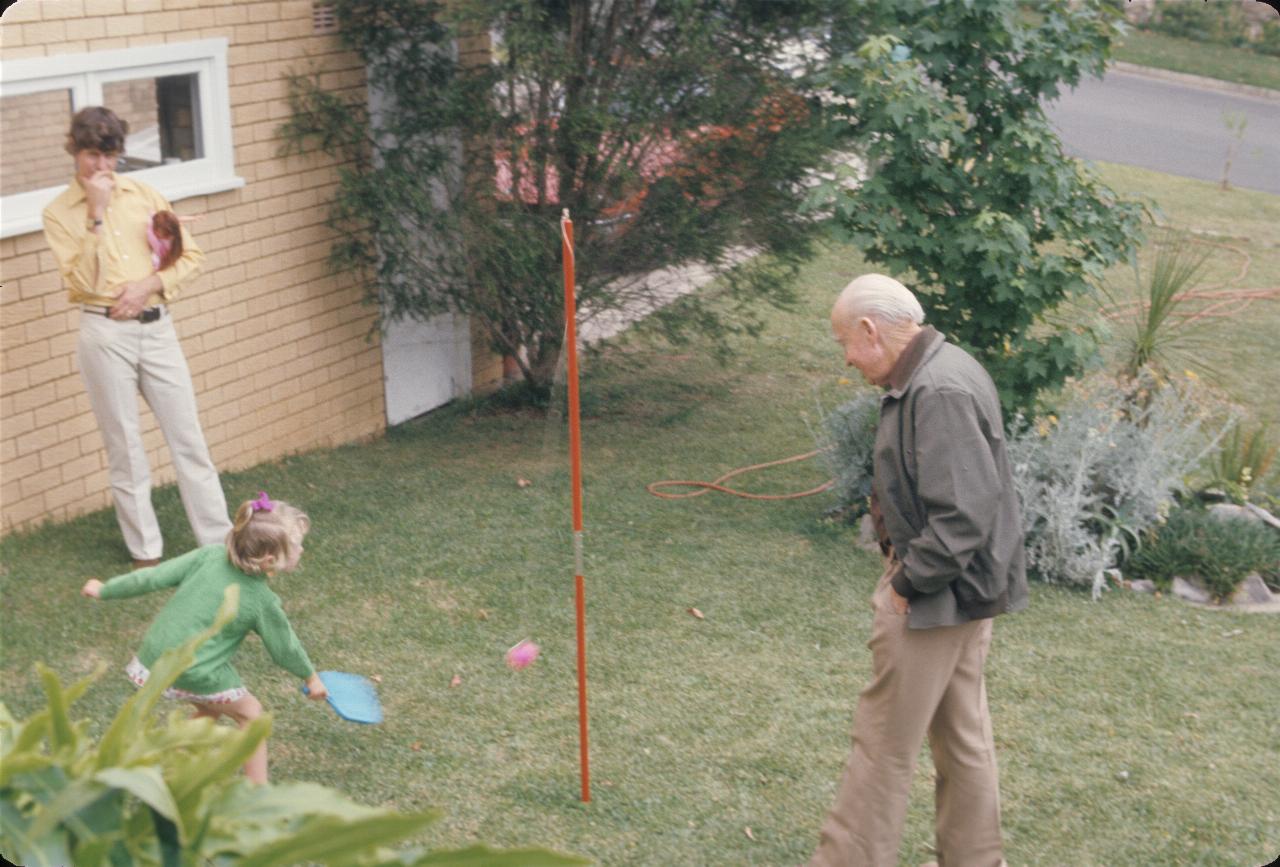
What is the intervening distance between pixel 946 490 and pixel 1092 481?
4029mm

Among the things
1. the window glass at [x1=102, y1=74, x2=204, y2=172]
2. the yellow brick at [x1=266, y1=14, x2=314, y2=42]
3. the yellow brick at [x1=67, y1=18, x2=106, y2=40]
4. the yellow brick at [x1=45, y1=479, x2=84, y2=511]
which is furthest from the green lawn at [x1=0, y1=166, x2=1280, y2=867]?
the yellow brick at [x1=266, y1=14, x2=314, y2=42]

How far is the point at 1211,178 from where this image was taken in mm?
18406

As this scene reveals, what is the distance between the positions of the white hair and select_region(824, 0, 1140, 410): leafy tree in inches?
126

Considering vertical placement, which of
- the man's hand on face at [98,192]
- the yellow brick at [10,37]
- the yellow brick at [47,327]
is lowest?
the yellow brick at [47,327]

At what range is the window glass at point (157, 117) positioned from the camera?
7.14m

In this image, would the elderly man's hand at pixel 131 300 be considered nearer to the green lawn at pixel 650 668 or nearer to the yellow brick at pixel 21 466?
the yellow brick at pixel 21 466

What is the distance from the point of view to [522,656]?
5906 mm

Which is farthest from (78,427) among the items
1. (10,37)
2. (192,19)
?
(192,19)

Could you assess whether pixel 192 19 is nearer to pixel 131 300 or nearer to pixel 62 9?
pixel 62 9

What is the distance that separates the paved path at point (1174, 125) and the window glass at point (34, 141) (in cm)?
1271

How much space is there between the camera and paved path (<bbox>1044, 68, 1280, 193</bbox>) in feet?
62.5

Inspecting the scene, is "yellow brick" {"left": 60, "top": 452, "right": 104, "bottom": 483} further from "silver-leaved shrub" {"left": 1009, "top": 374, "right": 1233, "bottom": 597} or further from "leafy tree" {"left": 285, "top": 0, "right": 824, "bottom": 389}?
"silver-leaved shrub" {"left": 1009, "top": 374, "right": 1233, "bottom": 597}

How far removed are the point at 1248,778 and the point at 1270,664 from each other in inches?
50.3

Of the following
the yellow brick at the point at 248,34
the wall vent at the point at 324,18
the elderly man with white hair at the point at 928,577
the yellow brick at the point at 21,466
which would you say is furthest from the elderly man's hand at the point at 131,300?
the elderly man with white hair at the point at 928,577
